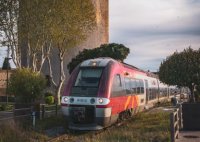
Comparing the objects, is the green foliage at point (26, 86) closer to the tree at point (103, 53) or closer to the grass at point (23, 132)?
the grass at point (23, 132)

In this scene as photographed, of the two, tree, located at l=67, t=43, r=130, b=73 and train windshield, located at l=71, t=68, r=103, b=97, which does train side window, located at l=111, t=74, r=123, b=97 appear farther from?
tree, located at l=67, t=43, r=130, b=73

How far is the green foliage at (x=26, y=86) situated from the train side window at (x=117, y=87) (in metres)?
6.94

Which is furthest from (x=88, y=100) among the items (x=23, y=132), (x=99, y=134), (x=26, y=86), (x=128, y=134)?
(x=26, y=86)

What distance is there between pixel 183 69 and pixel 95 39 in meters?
38.9

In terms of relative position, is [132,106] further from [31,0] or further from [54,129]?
[31,0]

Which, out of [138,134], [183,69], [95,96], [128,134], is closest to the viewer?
[128,134]

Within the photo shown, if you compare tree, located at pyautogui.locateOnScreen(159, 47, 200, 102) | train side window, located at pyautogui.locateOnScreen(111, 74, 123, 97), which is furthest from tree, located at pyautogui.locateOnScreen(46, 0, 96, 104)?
train side window, located at pyautogui.locateOnScreen(111, 74, 123, 97)

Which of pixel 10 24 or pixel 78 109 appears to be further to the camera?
pixel 10 24

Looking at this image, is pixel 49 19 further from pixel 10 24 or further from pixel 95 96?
pixel 95 96

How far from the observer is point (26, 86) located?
2711cm

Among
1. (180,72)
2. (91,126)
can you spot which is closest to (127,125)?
(91,126)

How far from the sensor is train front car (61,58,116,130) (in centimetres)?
1958

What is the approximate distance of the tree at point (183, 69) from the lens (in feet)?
99.0

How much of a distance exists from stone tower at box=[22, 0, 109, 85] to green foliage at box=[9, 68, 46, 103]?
33638mm
